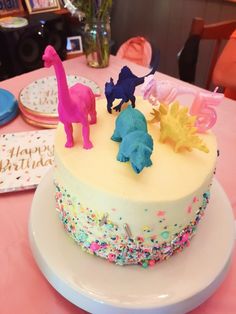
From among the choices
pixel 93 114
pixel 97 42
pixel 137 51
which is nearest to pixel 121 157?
pixel 93 114

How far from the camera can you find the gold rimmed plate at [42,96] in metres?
1.00

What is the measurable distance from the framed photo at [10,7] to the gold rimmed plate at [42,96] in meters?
1.08

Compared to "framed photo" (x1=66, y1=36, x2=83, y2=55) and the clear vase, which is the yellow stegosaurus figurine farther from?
"framed photo" (x1=66, y1=36, x2=83, y2=55)

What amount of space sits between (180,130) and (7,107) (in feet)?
2.19

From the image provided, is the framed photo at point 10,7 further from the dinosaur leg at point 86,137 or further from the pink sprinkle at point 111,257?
the pink sprinkle at point 111,257

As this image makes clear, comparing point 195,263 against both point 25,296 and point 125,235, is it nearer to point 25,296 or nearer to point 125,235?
point 125,235

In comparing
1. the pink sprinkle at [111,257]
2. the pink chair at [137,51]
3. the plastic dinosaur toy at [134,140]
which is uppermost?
the plastic dinosaur toy at [134,140]

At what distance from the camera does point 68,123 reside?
1.84ft

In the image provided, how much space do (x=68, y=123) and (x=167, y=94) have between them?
20cm

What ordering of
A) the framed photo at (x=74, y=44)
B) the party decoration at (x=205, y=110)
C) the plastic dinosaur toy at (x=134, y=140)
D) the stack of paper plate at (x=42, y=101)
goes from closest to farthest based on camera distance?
the plastic dinosaur toy at (x=134, y=140), the party decoration at (x=205, y=110), the stack of paper plate at (x=42, y=101), the framed photo at (x=74, y=44)

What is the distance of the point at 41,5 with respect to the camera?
2.02 m

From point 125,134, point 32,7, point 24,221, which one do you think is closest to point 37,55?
point 32,7

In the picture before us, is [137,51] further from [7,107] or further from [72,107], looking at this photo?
[72,107]

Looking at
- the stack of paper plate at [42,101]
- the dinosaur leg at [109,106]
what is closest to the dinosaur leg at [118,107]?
the dinosaur leg at [109,106]
